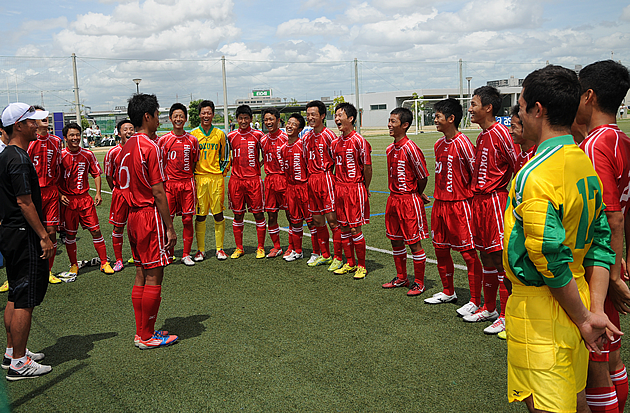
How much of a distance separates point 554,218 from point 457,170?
3.34 metres

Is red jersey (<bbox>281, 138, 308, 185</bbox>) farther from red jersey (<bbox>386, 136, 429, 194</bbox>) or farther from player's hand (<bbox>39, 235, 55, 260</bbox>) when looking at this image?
player's hand (<bbox>39, 235, 55, 260</bbox>)

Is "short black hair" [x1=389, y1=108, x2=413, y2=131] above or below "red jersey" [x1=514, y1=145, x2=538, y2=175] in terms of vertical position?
above

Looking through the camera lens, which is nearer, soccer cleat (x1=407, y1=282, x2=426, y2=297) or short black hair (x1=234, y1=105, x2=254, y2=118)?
soccer cleat (x1=407, y1=282, x2=426, y2=297)

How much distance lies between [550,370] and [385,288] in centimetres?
404

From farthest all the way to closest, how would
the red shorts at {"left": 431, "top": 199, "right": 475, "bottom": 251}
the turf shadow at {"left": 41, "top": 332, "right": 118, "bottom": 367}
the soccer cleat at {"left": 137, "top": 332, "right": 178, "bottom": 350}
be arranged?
the red shorts at {"left": 431, "top": 199, "right": 475, "bottom": 251} < the soccer cleat at {"left": 137, "top": 332, "right": 178, "bottom": 350} < the turf shadow at {"left": 41, "top": 332, "right": 118, "bottom": 367}

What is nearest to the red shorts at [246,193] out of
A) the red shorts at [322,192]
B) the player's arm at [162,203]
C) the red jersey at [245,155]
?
the red jersey at [245,155]

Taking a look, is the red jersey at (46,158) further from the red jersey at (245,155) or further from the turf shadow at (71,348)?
the turf shadow at (71,348)

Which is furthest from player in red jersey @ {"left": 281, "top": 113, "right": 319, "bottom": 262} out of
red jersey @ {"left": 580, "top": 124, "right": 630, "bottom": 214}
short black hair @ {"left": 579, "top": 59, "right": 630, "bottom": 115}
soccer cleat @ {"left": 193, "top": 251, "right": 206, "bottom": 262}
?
red jersey @ {"left": 580, "top": 124, "right": 630, "bottom": 214}

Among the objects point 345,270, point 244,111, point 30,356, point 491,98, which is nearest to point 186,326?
point 30,356

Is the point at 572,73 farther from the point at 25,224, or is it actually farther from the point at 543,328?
the point at 25,224

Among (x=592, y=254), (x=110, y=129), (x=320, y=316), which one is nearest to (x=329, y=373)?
(x=320, y=316)

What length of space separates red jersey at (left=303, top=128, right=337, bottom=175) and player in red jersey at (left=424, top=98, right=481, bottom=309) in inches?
81.2

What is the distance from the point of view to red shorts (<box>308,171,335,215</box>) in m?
7.05

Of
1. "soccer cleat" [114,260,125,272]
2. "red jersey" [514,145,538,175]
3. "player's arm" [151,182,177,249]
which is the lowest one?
"soccer cleat" [114,260,125,272]
